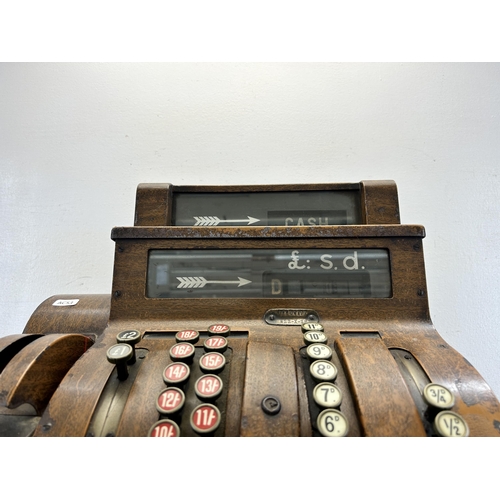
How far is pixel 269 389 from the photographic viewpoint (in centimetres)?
69

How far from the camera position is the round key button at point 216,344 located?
0.78m

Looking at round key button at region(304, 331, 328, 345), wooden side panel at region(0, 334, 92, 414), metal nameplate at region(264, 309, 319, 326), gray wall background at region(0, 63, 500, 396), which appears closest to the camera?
wooden side panel at region(0, 334, 92, 414)

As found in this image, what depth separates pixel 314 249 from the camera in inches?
40.9

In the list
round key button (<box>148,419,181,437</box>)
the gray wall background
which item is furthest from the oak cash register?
the gray wall background

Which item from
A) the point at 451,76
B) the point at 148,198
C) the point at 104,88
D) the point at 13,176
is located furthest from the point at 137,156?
the point at 451,76

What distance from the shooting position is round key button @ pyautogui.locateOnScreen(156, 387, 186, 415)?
630 millimetres

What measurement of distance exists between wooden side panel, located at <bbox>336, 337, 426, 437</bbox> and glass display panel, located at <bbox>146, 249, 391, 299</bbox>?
0.83 feet

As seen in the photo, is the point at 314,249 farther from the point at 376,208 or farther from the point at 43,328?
the point at 43,328

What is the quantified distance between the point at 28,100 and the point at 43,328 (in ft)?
5.88

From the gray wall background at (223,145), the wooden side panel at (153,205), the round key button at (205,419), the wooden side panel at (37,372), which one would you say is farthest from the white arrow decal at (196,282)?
the gray wall background at (223,145)

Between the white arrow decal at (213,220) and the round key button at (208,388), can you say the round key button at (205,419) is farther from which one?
the white arrow decal at (213,220)

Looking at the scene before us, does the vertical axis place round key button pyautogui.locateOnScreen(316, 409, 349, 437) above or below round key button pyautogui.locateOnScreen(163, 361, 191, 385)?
below

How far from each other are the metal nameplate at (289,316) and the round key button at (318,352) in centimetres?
20

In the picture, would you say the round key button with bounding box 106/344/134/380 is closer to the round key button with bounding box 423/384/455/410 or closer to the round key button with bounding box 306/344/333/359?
the round key button with bounding box 306/344/333/359
